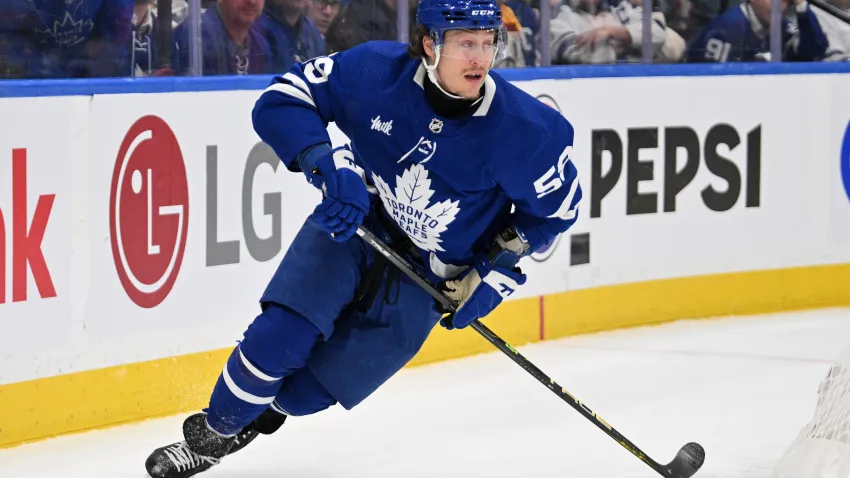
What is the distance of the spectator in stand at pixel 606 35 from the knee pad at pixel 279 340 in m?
2.42

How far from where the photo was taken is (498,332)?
481 cm

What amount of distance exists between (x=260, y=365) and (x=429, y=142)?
0.55 meters

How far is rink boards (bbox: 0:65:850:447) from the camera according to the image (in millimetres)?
3506

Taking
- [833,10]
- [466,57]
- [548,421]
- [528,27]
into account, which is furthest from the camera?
[833,10]

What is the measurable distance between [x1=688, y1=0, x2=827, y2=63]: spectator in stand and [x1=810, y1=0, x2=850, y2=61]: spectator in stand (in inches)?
1.2

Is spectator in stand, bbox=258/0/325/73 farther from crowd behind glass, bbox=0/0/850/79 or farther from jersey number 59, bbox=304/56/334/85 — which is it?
jersey number 59, bbox=304/56/334/85

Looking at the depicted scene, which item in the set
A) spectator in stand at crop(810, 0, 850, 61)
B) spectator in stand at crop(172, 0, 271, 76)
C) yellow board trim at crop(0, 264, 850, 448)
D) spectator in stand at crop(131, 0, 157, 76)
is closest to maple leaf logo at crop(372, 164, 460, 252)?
yellow board trim at crop(0, 264, 850, 448)

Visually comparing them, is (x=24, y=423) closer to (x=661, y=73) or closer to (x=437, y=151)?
(x=437, y=151)

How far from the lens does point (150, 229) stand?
12.3 feet

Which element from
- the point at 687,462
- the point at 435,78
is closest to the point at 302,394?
the point at 435,78

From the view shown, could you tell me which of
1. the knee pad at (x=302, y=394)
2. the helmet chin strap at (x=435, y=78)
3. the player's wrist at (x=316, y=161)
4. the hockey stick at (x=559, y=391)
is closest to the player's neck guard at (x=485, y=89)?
the helmet chin strap at (x=435, y=78)

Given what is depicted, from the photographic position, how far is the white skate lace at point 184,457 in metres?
3.09

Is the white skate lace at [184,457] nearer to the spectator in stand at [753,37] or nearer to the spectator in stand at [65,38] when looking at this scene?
the spectator in stand at [65,38]

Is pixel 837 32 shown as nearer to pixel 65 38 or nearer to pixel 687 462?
pixel 687 462
